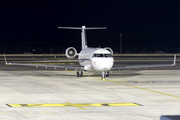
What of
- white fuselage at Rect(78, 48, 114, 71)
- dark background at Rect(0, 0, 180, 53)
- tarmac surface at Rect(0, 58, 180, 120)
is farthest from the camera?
dark background at Rect(0, 0, 180, 53)

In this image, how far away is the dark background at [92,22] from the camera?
13638 centimetres

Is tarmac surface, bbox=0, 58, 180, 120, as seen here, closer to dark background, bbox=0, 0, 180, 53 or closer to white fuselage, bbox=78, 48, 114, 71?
white fuselage, bbox=78, 48, 114, 71

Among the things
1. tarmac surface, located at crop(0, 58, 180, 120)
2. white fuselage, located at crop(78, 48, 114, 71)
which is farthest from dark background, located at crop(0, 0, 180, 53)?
tarmac surface, located at crop(0, 58, 180, 120)

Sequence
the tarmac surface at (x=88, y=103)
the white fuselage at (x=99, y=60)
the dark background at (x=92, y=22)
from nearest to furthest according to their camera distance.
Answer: the tarmac surface at (x=88, y=103), the white fuselage at (x=99, y=60), the dark background at (x=92, y=22)

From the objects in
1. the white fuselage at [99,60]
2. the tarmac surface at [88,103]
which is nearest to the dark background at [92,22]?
the white fuselage at [99,60]

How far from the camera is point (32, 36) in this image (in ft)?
460

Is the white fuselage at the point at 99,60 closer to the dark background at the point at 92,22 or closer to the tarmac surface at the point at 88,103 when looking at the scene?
the tarmac surface at the point at 88,103

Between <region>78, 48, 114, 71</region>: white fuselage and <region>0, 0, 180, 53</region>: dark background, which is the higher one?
<region>0, 0, 180, 53</region>: dark background

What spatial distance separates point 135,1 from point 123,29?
12.8 meters

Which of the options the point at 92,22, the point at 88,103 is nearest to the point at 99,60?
the point at 88,103

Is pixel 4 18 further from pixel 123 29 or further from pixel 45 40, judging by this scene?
pixel 123 29

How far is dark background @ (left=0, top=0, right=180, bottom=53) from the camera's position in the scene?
136 meters

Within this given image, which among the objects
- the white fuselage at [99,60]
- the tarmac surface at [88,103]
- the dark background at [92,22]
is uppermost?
the dark background at [92,22]

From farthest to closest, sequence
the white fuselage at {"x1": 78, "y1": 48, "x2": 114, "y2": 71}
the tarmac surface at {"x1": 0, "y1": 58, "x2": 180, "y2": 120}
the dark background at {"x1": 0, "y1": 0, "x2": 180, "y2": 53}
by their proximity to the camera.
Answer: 1. the dark background at {"x1": 0, "y1": 0, "x2": 180, "y2": 53}
2. the white fuselage at {"x1": 78, "y1": 48, "x2": 114, "y2": 71}
3. the tarmac surface at {"x1": 0, "y1": 58, "x2": 180, "y2": 120}
